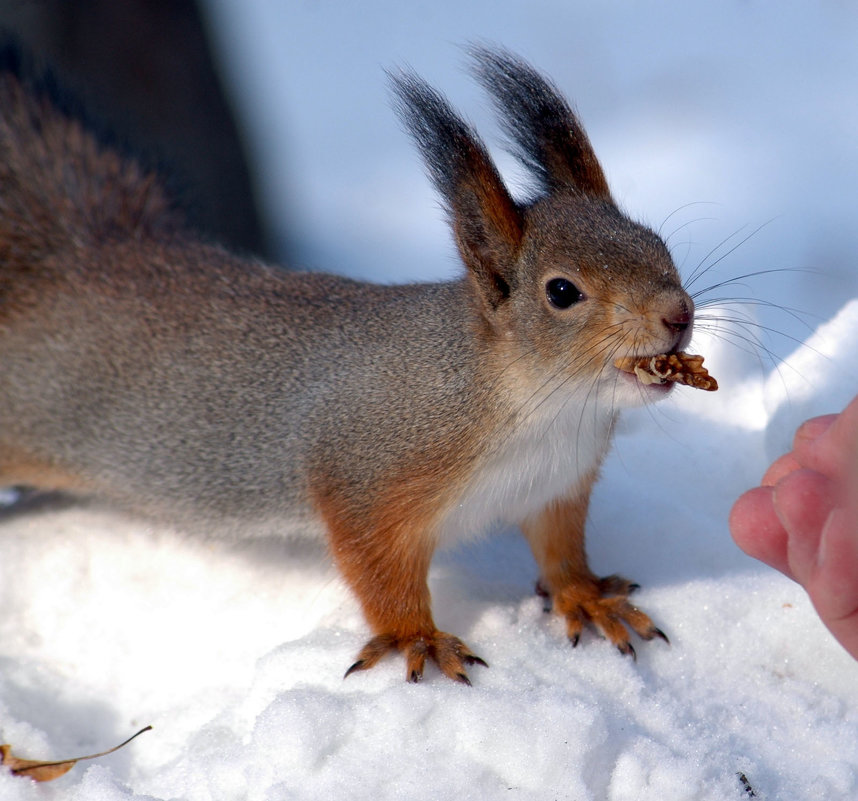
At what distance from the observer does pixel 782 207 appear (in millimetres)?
3697

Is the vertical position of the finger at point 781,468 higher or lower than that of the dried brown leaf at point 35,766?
higher

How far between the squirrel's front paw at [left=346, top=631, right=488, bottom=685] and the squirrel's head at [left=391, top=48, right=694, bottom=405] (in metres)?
0.48

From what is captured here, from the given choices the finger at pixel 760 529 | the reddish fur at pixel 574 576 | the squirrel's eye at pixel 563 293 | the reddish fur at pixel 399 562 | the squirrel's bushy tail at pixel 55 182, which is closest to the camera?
the finger at pixel 760 529

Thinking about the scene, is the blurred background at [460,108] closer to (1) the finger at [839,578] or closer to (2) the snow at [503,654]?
(2) the snow at [503,654]

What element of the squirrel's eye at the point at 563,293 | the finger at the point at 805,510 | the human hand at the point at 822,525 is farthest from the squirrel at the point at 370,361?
the finger at the point at 805,510

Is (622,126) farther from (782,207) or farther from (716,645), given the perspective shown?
(716,645)

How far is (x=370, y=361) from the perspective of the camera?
194cm

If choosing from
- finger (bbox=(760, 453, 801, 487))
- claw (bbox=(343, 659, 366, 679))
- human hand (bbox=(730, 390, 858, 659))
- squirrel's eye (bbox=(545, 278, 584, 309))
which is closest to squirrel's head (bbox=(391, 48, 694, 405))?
squirrel's eye (bbox=(545, 278, 584, 309))

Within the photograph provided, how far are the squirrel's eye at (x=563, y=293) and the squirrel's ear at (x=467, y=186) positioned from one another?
98 millimetres

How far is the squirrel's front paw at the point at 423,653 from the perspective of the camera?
Answer: 170 cm

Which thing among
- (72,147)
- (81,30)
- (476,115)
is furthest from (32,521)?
(476,115)

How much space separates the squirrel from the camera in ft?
5.55

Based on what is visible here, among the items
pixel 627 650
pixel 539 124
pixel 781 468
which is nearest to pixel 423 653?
pixel 627 650

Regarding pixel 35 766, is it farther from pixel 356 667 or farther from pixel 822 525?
pixel 822 525
